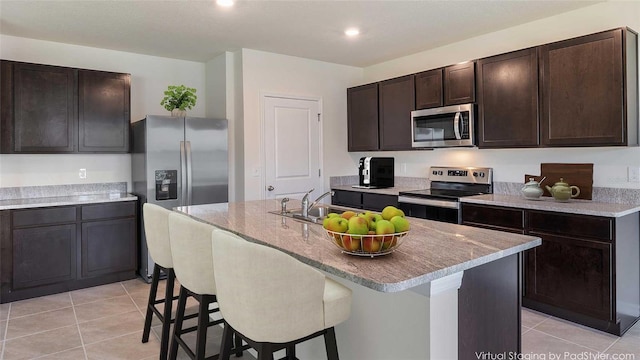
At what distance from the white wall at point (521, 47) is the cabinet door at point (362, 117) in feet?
1.21

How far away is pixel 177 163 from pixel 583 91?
12.2ft

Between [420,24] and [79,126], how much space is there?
3498 millimetres

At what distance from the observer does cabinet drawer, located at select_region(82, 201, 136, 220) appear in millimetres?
3885

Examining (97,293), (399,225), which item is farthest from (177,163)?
(399,225)

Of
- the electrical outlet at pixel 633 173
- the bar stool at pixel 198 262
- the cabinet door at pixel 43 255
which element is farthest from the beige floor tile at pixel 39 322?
the electrical outlet at pixel 633 173

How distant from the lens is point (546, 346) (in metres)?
2.64

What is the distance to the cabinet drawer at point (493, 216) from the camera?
10.6 feet

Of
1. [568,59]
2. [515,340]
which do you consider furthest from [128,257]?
[568,59]

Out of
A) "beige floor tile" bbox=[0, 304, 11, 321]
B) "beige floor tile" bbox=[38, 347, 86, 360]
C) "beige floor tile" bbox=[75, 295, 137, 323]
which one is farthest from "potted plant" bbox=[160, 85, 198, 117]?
"beige floor tile" bbox=[38, 347, 86, 360]

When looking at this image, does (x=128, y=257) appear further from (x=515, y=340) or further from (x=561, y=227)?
(x=561, y=227)

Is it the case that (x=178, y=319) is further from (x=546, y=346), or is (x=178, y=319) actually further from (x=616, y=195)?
(x=616, y=195)

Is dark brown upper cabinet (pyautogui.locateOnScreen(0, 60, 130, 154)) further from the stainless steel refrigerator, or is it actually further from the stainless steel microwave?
the stainless steel microwave

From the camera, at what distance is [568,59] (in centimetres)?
315

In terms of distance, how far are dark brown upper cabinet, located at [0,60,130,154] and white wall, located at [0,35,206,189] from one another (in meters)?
0.32
